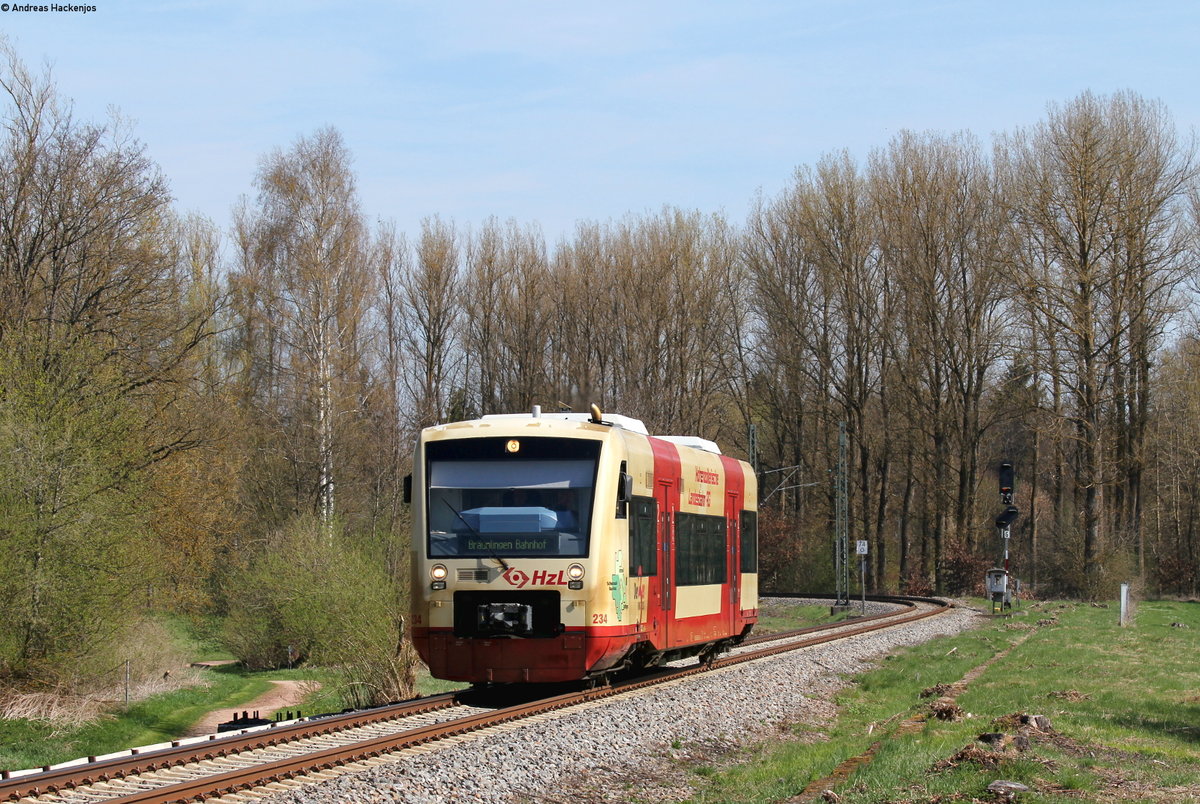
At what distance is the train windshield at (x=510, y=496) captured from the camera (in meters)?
14.6

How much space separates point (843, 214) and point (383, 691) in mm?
41959

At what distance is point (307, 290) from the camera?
43.3m

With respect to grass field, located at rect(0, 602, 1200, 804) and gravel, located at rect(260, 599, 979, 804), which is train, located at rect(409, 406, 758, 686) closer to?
gravel, located at rect(260, 599, 979, 804)

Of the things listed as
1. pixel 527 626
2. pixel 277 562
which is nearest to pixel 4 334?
pixel 277 562

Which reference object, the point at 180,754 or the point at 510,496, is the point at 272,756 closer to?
the point at 180,754

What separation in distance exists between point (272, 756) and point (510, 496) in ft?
15.4

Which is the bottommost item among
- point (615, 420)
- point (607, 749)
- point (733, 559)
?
point (607, 749)

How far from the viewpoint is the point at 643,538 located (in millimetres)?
16062

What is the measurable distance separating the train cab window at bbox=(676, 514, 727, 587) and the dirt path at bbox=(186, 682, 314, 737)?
33.2 feet

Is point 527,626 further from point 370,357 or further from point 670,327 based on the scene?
point 670,327

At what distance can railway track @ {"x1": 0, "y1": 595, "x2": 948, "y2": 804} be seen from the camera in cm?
911

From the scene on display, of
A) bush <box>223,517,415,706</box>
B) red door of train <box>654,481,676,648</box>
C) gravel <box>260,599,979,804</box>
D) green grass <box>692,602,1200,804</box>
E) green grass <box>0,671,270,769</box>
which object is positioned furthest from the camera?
bush <box>223,517,415,706</box>

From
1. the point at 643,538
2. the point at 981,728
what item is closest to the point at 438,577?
the point at 643,538

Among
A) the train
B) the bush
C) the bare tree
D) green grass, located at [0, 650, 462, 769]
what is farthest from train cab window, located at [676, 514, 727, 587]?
the bare tree
